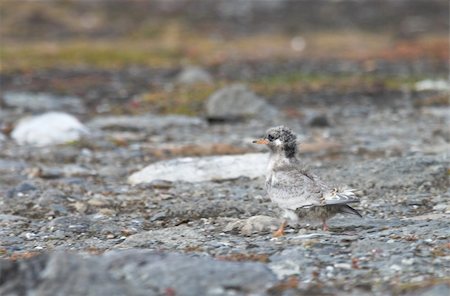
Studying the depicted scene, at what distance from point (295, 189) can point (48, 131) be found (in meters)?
10.4

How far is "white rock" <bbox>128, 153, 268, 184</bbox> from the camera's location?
50.4 feet

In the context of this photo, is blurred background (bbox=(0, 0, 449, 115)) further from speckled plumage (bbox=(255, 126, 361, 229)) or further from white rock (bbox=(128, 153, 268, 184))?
speckled plumage (bbox=(255, 126, 361, 229))

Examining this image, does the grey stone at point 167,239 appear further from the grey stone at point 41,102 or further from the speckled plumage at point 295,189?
the grey stone at point 41,102

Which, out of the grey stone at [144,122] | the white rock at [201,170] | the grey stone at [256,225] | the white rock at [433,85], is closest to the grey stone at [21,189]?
the white rock at [201,170]

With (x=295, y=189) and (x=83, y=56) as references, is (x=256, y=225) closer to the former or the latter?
(x=295, y=189)

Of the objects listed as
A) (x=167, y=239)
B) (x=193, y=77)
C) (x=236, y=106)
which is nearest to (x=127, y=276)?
(x=167, y=239)

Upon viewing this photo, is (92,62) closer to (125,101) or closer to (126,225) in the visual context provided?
(125,101)

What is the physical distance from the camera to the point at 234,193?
1419 cm

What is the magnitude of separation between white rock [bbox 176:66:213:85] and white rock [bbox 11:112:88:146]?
1082 centimetres

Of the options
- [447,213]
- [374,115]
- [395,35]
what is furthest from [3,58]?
[447,213]

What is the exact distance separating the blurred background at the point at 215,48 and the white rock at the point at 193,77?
478mm

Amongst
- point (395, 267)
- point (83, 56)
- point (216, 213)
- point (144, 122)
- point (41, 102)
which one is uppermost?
point (83, 56)

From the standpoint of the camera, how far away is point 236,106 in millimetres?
24078

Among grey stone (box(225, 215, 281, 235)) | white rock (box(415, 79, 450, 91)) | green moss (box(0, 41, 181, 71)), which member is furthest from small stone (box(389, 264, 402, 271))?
green moss (box(0, 41, 181, 71))
